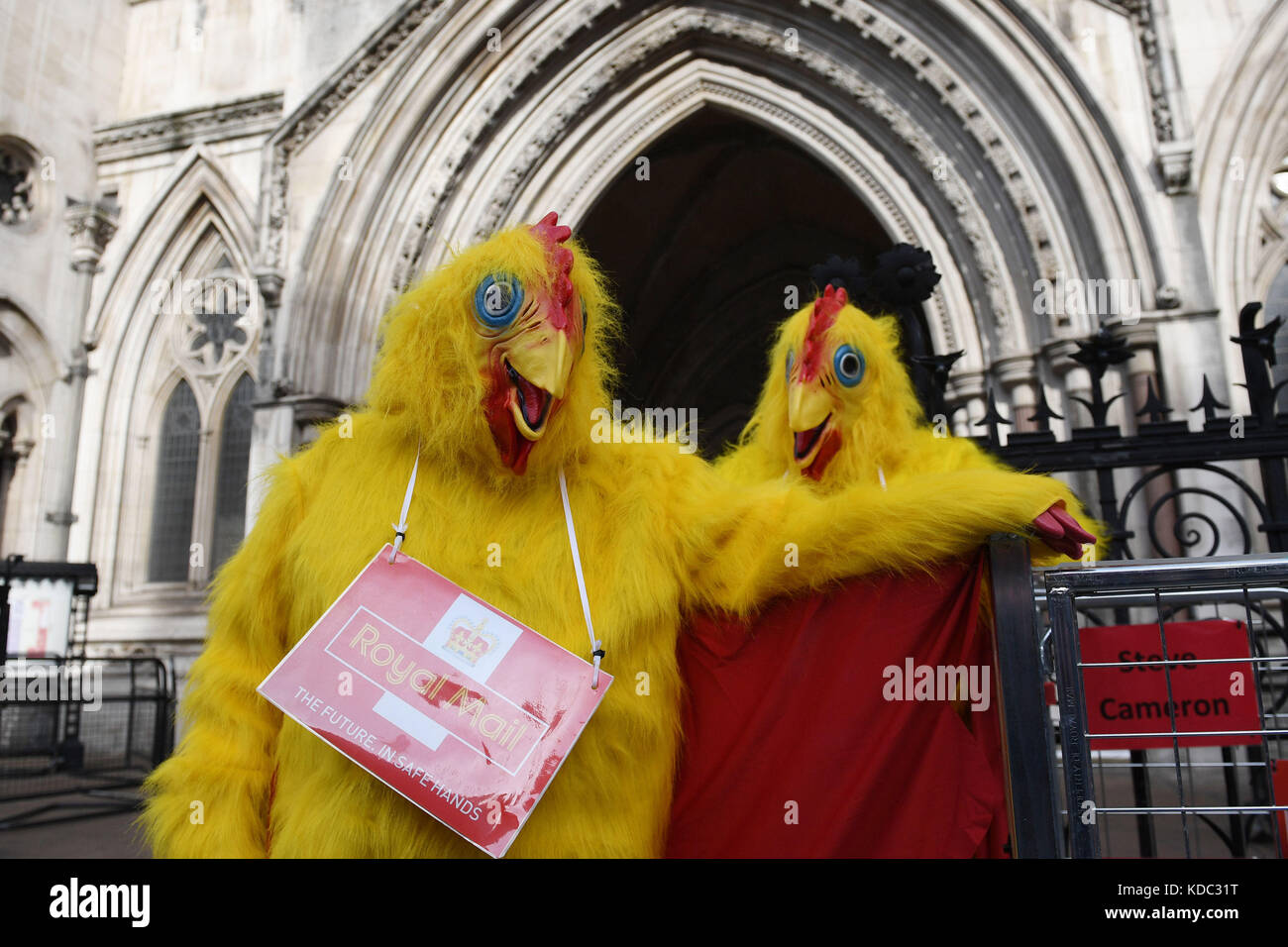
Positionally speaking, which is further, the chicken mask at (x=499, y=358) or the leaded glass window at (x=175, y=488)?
the leaded glass window at (x=175, y=488)

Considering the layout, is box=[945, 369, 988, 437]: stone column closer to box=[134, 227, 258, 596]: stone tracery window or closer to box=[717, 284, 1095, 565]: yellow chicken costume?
box=[717, 284, 1095, 565]: yellow chicken costume

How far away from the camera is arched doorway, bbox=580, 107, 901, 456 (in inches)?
412

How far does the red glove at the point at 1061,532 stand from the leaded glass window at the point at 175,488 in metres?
8.65

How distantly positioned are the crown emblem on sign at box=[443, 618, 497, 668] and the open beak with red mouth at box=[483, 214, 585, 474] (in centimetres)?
36

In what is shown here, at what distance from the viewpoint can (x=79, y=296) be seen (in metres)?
8.90

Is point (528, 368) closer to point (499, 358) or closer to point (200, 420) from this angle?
point (499, 358)

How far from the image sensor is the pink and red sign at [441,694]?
5.34 feet
